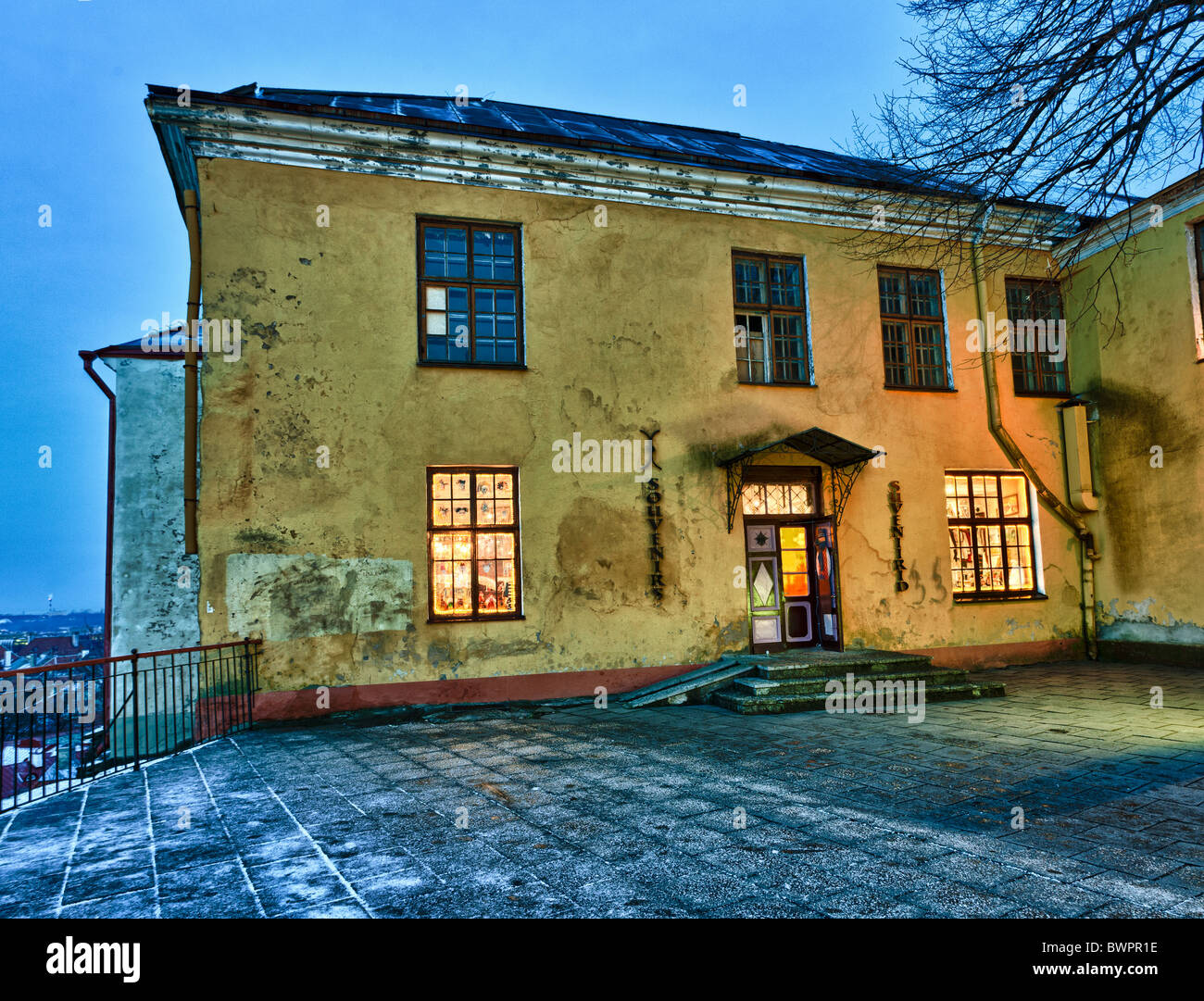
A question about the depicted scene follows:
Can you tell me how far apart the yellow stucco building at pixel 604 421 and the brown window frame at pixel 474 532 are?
0.04 metres

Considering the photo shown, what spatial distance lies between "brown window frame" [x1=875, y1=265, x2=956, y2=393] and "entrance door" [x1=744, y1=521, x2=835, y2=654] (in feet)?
9.97

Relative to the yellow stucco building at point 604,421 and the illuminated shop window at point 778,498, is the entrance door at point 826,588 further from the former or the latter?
the illuminated shop window at point 778,498

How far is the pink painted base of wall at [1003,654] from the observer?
1161cm

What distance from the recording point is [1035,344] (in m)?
13.2

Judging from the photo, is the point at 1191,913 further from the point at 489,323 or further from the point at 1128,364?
the point at 1128,364

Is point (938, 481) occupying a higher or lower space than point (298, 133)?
lower

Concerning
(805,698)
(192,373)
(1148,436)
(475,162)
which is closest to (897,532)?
(805,698)

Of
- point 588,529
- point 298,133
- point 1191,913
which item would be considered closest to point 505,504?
point 588,529

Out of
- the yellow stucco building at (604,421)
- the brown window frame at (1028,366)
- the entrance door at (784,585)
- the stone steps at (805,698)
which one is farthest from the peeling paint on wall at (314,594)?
the brown window frame at (1028,366)

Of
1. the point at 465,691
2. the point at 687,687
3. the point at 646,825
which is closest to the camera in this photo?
the point at 646,825

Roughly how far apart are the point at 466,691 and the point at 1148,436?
37.9 ft

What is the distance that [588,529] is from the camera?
10.1 meters

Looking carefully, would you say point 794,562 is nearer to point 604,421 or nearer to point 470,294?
point 604,421
